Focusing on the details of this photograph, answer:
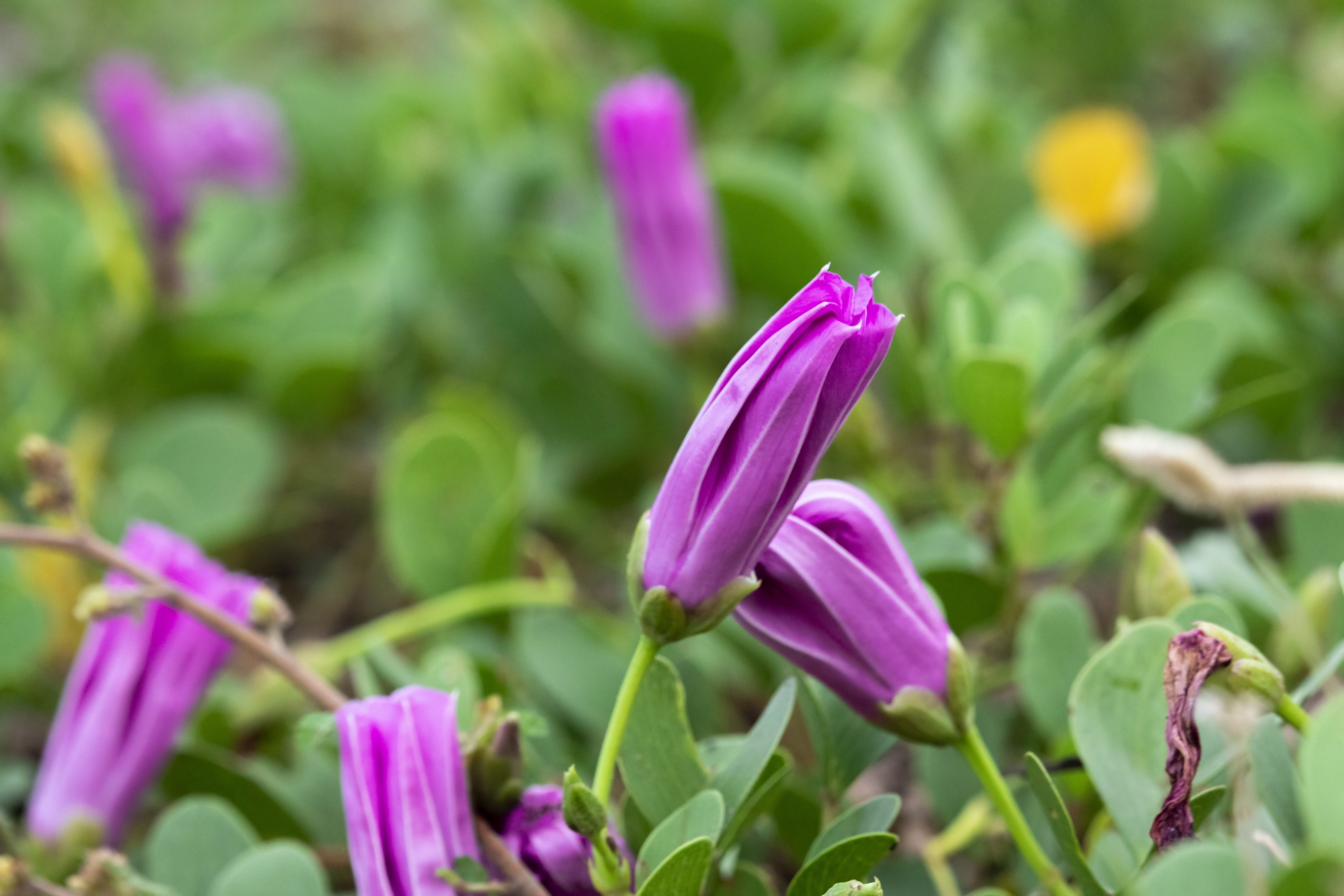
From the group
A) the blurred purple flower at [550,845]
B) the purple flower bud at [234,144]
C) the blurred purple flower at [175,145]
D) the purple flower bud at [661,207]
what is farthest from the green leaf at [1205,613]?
the purple flower bud at [234,144]

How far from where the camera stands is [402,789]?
401 millimetres

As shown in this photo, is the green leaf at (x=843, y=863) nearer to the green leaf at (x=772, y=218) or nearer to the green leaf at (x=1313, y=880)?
the green leaf at (x=1313, y=880)

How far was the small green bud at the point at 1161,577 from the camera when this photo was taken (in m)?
0.51

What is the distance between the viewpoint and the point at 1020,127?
122 cm

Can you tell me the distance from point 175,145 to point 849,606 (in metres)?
1.00

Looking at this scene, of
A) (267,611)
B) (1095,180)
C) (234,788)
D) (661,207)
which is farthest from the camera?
(1095,180)

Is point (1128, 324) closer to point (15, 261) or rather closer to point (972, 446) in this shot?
point (972, 446)

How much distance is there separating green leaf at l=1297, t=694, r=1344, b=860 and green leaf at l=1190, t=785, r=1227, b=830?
0.09m

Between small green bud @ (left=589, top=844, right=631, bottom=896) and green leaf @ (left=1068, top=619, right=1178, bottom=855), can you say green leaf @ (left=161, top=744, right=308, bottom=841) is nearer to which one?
small green bud @ (left=589, top=844, right=631, bottom=896)

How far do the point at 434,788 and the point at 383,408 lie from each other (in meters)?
0.87

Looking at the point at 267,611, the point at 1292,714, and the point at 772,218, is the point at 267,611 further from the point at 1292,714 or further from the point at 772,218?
the point at 772,218

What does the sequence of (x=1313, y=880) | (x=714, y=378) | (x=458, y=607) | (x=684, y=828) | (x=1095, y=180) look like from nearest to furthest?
1. (x=1313, y=880)
2. (x=684, y=828)
3. (x=458, y=607)
4. (x=714, y=378)
5. (x=1095, y=180)

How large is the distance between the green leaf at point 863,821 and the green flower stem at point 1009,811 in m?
0.03

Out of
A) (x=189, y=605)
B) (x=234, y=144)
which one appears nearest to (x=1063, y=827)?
(x=189, y=605)
